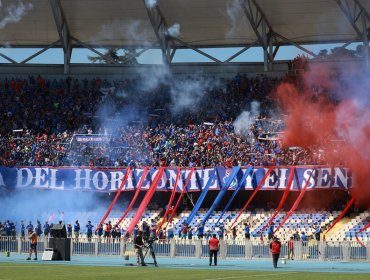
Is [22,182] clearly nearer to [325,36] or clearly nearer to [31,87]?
[31,87]

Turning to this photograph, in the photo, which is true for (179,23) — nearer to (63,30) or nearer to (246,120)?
(63,30)

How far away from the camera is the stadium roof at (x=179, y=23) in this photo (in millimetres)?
54625

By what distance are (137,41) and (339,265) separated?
25.7 m

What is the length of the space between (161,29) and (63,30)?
6110 millimetres

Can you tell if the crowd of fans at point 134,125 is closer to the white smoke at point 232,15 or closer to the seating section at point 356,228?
the white smoke at point 232,15

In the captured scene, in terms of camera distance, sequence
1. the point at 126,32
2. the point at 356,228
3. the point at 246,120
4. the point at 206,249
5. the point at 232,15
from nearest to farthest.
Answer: the point at 206,249 < the point at 356,228 < the point at 246,120 < the point at 232,15 < the point at 126,32

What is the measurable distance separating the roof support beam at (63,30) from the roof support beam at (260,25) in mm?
10941

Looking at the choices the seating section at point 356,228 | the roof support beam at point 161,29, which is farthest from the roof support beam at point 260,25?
the seating section at point 356,228

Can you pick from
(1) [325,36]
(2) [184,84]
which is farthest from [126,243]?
(1) [325,36]

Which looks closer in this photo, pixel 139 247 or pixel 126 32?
pixel 139 247

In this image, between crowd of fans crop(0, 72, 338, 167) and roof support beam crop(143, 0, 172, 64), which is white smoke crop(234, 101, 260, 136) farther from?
roof support beam crop(143, 0, 172, 64)

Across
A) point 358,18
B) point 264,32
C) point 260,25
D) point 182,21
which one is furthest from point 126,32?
point 358,18

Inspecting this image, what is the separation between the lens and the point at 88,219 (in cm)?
5416

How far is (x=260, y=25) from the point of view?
189ft
